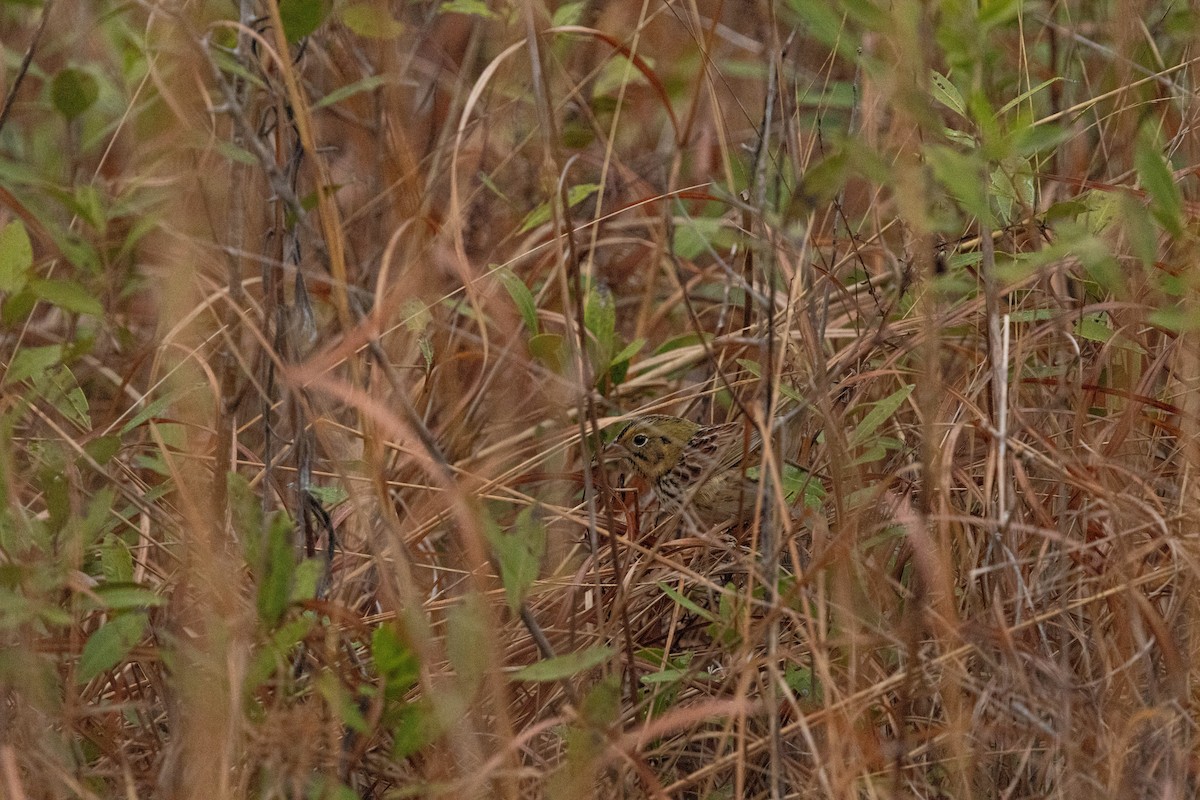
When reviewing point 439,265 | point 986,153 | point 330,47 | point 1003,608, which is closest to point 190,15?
point 439,265

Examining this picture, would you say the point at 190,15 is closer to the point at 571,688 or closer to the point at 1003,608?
the point at 571,688

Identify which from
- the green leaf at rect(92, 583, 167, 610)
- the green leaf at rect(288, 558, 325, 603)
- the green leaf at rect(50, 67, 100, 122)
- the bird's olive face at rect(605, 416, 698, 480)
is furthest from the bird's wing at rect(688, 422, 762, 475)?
the green leaf at rect(50, 67, 100, 122)

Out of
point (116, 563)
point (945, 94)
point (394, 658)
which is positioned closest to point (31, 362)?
point (116, 563)

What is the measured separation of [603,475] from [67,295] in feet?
3.27

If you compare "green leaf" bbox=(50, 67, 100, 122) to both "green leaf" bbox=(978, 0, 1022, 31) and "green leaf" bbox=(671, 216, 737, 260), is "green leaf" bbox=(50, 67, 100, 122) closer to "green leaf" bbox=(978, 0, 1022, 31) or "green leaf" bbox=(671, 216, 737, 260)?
"green leaf" bbox=(671, 216, 737, 260)

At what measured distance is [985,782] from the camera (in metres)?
2.08

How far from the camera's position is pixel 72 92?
2.81 metres

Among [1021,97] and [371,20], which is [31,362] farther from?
[1021,97]

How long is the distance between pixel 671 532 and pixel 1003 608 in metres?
0.95

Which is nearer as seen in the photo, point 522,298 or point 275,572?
Result: point 275,572

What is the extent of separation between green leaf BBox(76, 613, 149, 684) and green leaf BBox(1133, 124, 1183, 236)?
5.07 ft

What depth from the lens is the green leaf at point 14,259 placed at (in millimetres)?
2299

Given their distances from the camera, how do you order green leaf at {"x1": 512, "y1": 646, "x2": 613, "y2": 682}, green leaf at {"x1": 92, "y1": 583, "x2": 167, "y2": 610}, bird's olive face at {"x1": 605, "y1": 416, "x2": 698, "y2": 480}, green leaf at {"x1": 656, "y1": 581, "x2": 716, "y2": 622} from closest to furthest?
1. green leaf at {"x1": 512, "y1": 646, "x2": 613, "y2": 682}
2. green leaf at {"x1": 92, "y1": 583, "x2": 167, "y2": 610}
3. green leaf at {"x1": 656, "y1": 581, "x2": 716, "y2": 622}
4. bird's olive face at {"x1": 605, "y1": 416, "x2": 698, "y2": 480}

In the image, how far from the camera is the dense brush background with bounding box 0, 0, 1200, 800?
183cm
